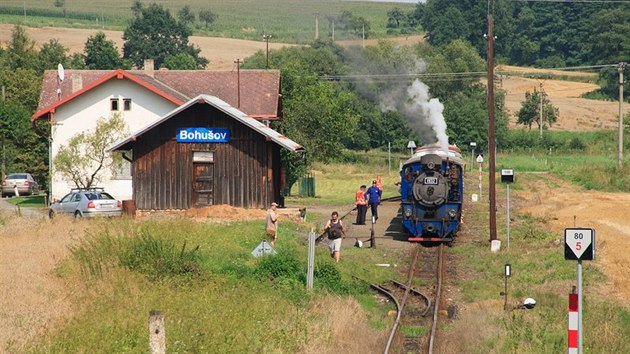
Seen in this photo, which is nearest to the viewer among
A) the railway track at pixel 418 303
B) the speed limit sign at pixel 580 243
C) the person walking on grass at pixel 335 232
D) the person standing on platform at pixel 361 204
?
the speed limit sign at pixel 580 243

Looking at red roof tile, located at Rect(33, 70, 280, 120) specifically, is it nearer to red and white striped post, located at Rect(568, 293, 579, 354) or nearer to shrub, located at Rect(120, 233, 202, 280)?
shrub, located at Rect(120, 233, 202, 280)

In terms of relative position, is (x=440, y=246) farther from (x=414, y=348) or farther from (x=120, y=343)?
(x=120, y=343)

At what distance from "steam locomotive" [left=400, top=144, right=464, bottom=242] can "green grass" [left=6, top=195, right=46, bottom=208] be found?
2114cm

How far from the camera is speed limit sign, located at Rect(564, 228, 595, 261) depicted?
54.5 ft

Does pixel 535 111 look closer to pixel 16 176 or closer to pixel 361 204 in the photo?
pixel 16 176

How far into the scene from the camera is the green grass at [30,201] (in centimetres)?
5034

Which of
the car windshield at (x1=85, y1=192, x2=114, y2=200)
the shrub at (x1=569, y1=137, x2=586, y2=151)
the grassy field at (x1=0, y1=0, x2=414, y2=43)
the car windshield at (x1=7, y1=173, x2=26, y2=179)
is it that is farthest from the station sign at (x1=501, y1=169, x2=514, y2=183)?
the grassy field at (x1=0, y1=0, x2=414, y2=43)

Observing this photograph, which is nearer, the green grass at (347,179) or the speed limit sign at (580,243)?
the speed limit sign at (580,243)

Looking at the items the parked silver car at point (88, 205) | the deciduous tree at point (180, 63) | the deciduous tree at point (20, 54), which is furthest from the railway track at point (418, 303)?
the deciduous tree at point (180, 63)

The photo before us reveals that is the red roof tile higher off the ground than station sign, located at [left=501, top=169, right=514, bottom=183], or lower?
higher

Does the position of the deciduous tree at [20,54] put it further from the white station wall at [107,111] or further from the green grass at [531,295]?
the green grass at [531,295]

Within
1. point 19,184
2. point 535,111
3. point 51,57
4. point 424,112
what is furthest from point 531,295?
point 51,57

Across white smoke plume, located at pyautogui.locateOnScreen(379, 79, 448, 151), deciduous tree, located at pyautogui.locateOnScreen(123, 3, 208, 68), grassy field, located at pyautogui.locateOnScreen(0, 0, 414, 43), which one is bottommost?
white smoke plume, located at pyautogui.locateOnScreen(379, 79, 448, 151)

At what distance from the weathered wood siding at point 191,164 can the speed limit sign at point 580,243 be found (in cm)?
2325
